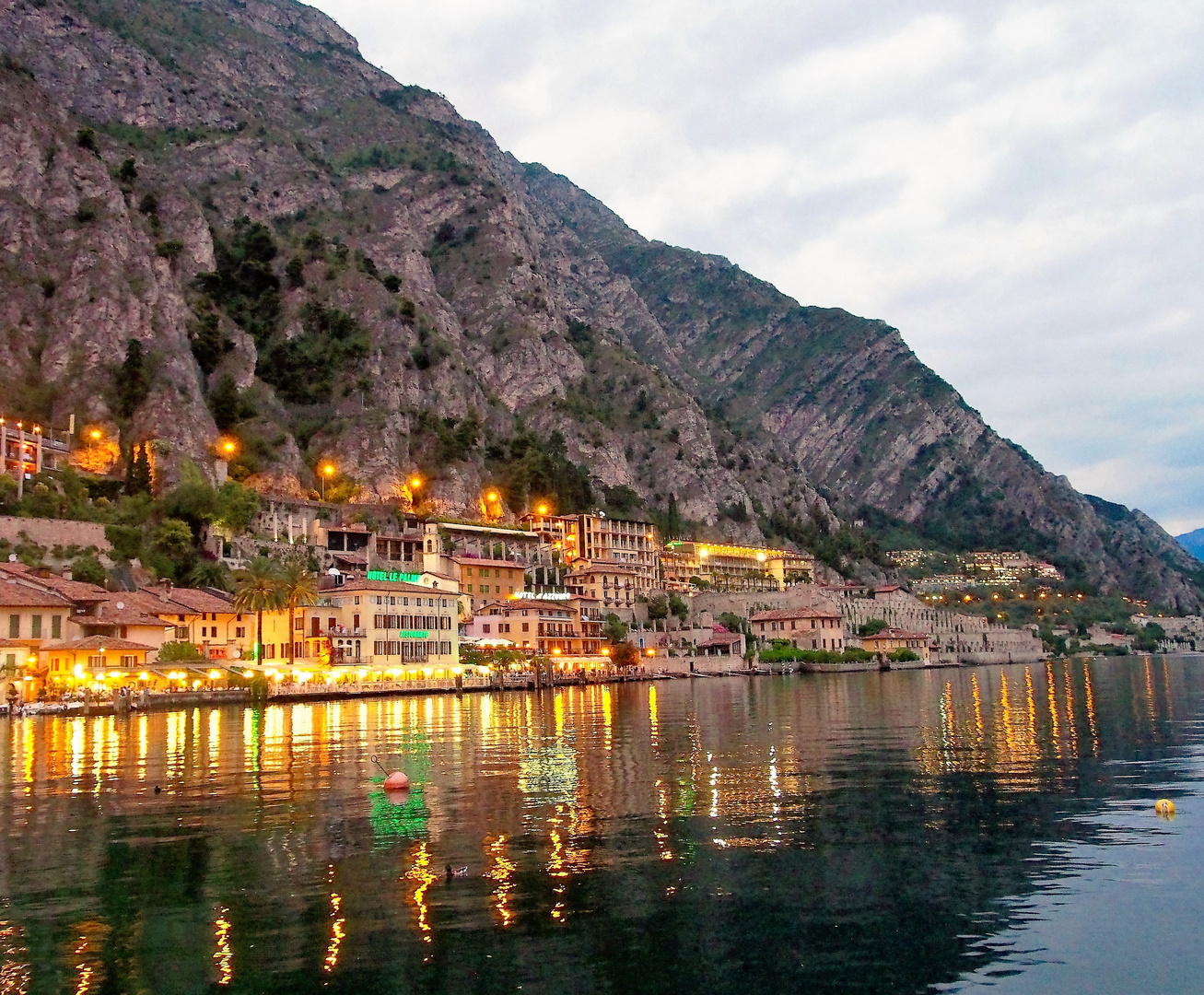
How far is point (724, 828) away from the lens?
927 inches

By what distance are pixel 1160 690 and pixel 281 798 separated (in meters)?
65.0

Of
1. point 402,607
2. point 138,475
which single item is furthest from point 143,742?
point 138,475

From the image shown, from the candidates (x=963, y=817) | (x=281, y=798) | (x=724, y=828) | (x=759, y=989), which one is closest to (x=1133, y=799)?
(x=963, y=817)

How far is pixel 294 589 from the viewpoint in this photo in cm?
8412

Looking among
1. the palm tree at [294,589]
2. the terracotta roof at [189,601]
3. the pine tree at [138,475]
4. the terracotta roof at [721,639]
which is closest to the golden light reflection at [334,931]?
the terracotta roof at [189,601]

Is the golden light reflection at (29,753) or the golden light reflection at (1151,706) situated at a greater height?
the golden light reflection at (29,753)

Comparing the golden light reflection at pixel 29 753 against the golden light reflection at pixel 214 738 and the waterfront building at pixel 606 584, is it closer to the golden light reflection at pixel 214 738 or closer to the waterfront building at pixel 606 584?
the golden light reflection at pixel 214 738

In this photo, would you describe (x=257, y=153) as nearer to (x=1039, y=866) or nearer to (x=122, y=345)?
(x=122, y=345)

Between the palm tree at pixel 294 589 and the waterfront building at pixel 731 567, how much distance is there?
73243 millimetres

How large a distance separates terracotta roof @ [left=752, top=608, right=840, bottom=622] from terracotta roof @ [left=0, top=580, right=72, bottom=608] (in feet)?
306

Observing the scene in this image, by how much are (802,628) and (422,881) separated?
128322 mm

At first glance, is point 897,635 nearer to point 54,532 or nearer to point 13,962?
point 54,532

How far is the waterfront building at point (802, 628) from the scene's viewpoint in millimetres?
142625

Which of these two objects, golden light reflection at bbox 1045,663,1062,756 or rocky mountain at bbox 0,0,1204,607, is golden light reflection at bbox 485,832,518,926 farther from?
rocky mountain at bbox 0,0,1204,607
